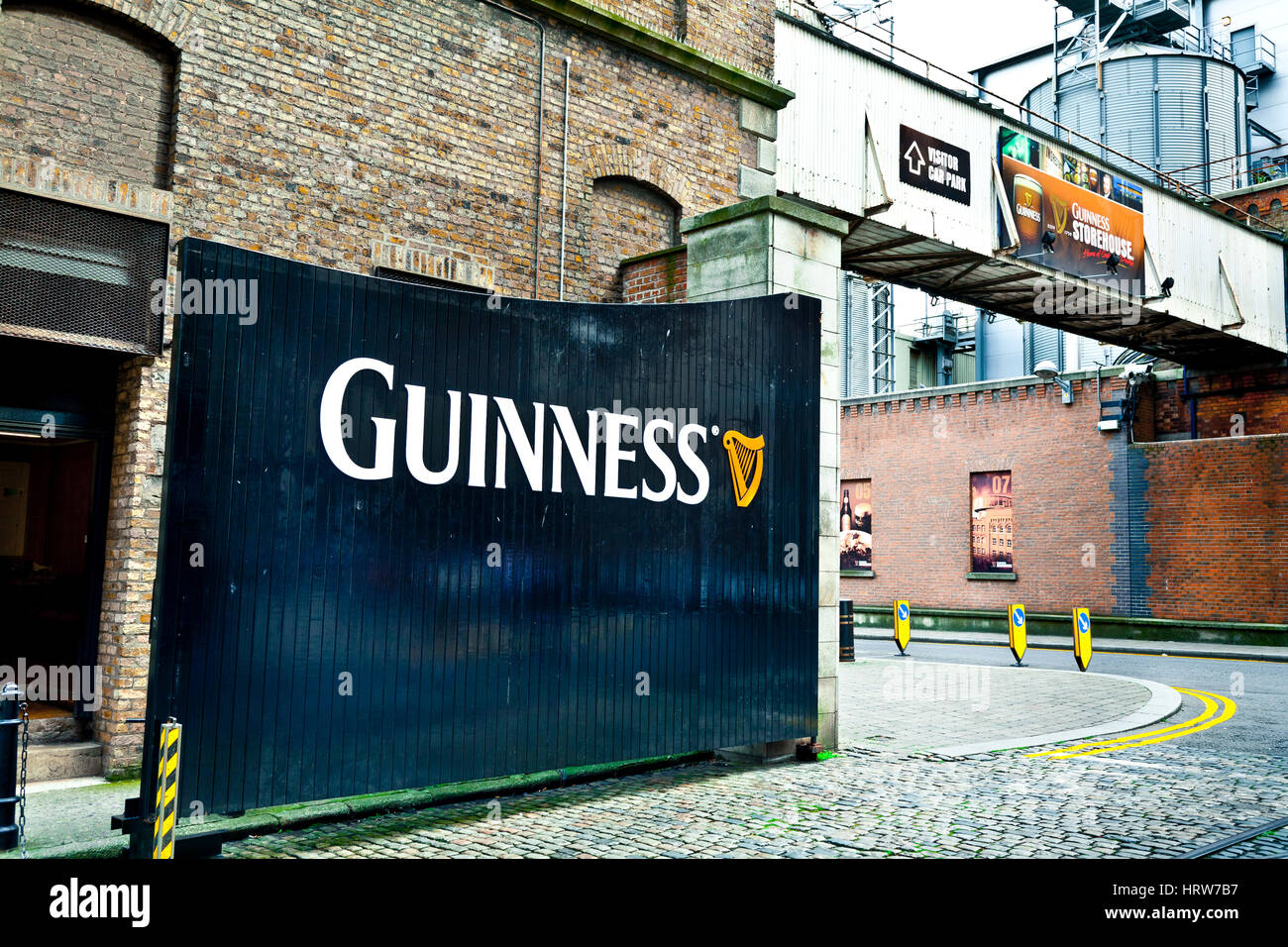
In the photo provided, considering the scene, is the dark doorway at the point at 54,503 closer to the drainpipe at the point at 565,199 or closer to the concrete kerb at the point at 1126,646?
the drainpipe at the point at 565,199

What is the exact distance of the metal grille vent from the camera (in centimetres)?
710

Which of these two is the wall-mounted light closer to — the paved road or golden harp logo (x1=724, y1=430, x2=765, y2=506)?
the paved road

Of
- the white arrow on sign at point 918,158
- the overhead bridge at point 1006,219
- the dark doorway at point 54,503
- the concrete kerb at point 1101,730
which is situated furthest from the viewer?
the white arrow on sign at point 918,158

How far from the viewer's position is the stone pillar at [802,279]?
862 centimetres

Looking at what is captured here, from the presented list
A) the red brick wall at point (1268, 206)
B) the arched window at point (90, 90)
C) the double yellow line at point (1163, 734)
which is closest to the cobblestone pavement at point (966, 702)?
the double yellow line at point (1163, 734)

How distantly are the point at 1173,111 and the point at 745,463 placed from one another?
31167mm

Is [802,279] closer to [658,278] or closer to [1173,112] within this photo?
[658,278]

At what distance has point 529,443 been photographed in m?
6.74

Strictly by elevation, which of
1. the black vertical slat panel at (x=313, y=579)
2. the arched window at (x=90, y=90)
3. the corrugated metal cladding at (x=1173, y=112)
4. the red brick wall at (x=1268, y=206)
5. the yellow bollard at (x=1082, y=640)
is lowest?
the yellow bollard at (x=1082, y=640)

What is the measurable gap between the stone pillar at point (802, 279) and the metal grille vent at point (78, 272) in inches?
184

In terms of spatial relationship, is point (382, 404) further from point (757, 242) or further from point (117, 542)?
point (757, 242)

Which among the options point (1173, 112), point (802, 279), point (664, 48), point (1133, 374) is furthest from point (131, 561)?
point (1173, 112)

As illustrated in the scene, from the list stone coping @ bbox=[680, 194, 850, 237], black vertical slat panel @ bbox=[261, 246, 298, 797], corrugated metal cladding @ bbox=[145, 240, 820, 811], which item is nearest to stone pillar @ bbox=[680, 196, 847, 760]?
stone coping @ bbox=[680, 194, 850, 237]
